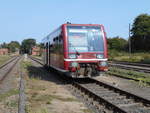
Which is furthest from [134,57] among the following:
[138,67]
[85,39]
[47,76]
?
[85,39]

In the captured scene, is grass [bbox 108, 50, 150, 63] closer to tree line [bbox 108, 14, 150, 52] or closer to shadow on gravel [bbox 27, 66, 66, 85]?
shadow on gravel [bbox 27, 66, 66, 85]

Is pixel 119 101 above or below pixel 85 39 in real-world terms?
below

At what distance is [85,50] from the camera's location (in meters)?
14.7

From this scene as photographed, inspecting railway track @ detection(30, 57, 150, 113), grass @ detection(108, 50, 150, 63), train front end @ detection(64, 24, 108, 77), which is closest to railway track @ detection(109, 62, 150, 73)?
train front end @ detection(64, 24, 108, 77)

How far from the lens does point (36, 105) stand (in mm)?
9070

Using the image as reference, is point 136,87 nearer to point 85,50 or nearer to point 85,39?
point 85,50

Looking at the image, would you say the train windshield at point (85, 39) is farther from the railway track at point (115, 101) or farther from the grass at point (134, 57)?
the grass at point (134, 57)

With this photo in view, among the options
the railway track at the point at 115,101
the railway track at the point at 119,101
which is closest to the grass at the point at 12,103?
the railway track at the point at 115,101

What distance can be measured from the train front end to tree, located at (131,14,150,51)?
254 feet

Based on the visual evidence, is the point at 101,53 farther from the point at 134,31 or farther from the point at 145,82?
the point at 134,31

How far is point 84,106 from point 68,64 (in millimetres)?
5375

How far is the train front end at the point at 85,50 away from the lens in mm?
14396

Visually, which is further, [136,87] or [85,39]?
[85,39]

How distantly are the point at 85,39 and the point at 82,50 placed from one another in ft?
2.12
